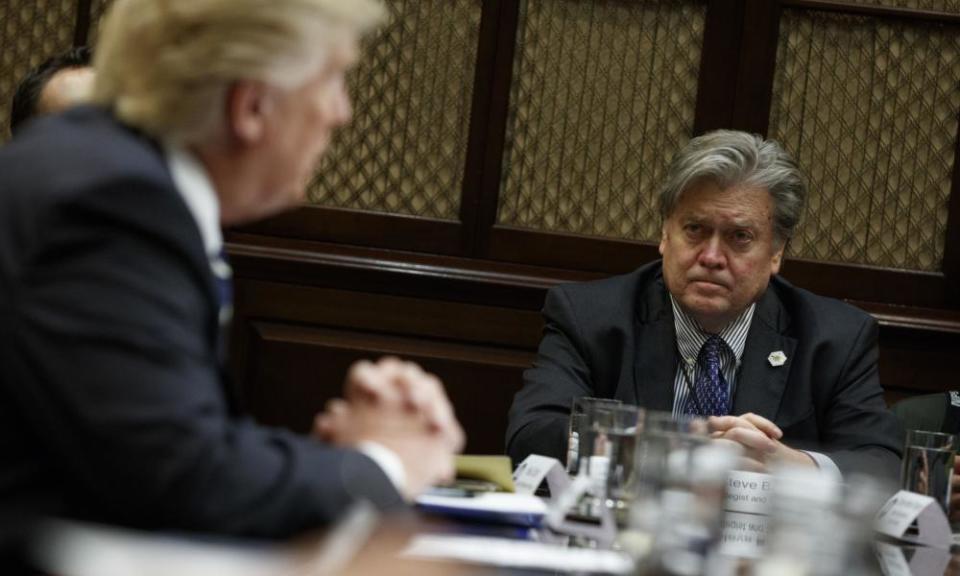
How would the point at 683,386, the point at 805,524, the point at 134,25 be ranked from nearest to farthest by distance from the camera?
1. the point at 805,524
2. the point at 134,25
3. the point at 683,386

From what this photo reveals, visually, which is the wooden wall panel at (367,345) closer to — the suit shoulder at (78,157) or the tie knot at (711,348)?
the tie knot at (711,348)

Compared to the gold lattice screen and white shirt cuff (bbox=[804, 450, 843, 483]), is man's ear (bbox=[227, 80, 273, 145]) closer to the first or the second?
white shirt cuff (bbox=[804, 450, 843, 483])

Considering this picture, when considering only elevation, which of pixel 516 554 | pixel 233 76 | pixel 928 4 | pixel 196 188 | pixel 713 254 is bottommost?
pixel 516 554

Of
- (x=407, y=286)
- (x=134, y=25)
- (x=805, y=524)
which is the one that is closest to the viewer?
(x=805, y=524)

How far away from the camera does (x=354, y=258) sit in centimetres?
429

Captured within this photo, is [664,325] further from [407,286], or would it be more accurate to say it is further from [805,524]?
[805,524]

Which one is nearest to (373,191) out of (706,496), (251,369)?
(251,369)

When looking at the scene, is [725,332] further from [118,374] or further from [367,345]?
[118,374]

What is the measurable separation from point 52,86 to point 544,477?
1669 mm

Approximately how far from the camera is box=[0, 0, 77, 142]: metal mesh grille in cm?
435

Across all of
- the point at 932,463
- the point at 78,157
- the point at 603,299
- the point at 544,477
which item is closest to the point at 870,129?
the point at 603,299

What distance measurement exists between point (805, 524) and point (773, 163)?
2.41 metres

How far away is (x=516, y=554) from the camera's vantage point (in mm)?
1548

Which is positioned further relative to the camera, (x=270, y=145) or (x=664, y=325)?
(x=664, y=325)
